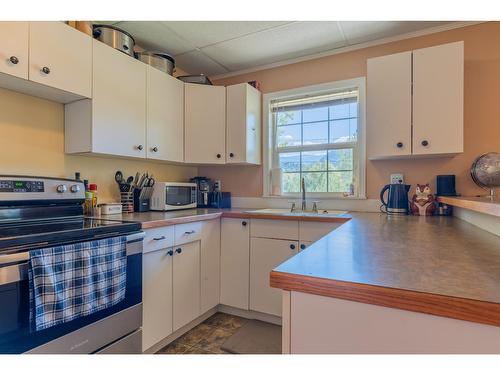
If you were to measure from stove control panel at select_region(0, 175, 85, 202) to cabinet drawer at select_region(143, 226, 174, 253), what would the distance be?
505mm

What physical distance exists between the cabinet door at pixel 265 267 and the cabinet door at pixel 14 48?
1798 mm

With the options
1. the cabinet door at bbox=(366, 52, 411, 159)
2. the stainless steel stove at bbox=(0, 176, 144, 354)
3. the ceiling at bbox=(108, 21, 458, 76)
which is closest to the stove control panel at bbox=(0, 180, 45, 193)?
the stainless steel stove at bbox=(0, 176, 144, 354)

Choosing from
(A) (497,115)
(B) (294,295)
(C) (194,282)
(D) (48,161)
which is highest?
(A) (497,115)

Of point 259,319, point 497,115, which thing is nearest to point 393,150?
point 497,115

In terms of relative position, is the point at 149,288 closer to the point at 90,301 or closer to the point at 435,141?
the point at 90,301

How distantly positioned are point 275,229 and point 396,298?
5.35 feet

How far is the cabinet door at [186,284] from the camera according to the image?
1.96 meters

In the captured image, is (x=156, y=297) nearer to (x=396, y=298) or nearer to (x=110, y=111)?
(x=110, y=111)

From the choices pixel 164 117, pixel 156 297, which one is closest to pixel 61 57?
pixel 164 117

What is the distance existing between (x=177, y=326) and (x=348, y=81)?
8.06 ft

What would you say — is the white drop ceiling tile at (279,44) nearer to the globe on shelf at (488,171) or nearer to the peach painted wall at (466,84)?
→ the peach painted wall at (466,84)

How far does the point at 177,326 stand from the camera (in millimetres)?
1961

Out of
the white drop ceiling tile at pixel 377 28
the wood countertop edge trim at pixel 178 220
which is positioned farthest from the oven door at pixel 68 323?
the white drop ceiling tile at pixel 377 28

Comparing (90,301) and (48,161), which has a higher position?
(48,161)
